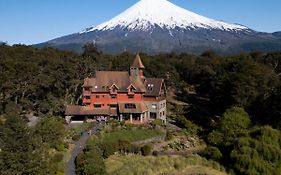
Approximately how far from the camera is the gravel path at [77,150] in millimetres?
34594

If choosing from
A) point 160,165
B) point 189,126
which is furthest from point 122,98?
point 160,165

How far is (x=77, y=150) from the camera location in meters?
40.5

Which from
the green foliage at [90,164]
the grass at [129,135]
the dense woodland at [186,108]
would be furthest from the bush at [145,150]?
the green foliage at [90,164]

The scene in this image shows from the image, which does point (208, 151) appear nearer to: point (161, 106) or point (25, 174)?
point (161, 106)

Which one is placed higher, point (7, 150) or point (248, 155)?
point (7, 150)

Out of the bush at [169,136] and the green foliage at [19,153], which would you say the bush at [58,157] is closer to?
the green foliage at [19,153]

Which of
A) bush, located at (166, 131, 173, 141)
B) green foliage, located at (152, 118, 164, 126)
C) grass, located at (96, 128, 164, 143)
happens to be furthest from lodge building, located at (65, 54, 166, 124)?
bush, located at (166, 131, 173, 141)

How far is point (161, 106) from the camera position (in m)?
56.8

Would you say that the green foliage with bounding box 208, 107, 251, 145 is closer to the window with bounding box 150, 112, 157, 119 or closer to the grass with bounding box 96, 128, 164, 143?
the grass with bounding box 96, 128, 164, 143

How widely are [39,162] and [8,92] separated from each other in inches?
1092

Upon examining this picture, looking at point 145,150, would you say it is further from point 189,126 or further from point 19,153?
point 19,153

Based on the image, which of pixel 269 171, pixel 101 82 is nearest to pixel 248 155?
pixel 269 171

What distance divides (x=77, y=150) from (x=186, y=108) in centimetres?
3123

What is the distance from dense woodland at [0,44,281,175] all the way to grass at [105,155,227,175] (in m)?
1.59
